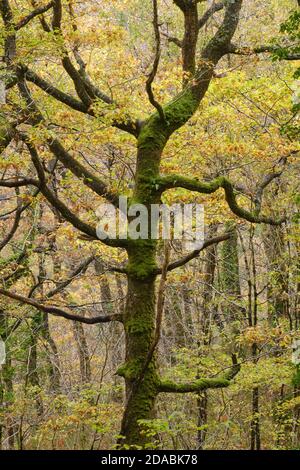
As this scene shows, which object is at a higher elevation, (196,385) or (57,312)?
(57,312)

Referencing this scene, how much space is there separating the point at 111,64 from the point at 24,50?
4367 mm

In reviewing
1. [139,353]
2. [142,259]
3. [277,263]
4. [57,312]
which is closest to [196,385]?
[139,353]

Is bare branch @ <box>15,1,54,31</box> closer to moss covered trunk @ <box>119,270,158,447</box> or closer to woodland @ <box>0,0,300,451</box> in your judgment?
woodland @ <box>0,0,300,451</box>

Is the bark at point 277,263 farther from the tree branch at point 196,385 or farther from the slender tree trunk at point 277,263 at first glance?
the tree branch at point 196,385

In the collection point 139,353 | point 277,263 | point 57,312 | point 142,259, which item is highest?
point 277,263

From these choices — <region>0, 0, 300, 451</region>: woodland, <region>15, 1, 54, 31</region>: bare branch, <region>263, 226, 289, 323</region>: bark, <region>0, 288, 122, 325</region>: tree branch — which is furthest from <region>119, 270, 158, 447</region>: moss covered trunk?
<region>15, 1, 54, 31</region>: bare branch

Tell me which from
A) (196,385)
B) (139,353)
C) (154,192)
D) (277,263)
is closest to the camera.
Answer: (139,353)

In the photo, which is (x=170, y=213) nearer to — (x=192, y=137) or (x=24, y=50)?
(x=192, y=137)

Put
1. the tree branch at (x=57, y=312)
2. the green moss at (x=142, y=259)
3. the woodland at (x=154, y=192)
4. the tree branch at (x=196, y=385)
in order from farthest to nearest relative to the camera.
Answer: the green moss at (x=142, y=259) → the tree branch at (x=196, y=385) → the woodland at (x=154, y=192) → the tree branch at (x=57, y=312)

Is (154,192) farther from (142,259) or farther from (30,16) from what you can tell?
(30,16)

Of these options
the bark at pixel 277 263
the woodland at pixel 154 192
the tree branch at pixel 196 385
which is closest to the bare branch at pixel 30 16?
the woodland at pixel 154 192

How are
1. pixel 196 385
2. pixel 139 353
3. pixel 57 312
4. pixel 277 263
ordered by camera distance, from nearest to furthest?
pixel 57 312, pixel 139 353, pixel 196 385, pixel 277 263
